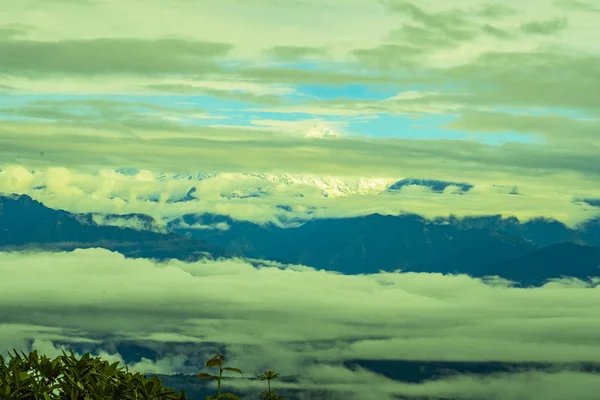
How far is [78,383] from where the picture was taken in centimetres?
10744

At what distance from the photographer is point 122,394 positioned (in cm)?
10894

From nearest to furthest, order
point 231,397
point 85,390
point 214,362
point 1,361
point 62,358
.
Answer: point 214,362
point 231,397
point 85,390
point 62,358
point 1,361

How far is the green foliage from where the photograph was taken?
107062mm

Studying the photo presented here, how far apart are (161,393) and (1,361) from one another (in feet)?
93.8

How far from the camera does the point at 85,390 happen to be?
108 metres

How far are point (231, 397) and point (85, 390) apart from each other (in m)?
20.6

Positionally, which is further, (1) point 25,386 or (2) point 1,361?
(2) point 1,361

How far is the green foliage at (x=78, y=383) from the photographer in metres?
107

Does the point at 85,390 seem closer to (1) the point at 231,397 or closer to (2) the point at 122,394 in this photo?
(2) the point at 122,394

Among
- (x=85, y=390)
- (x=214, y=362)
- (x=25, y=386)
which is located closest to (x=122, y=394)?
(x=85, y=390)

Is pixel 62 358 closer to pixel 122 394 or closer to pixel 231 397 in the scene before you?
pixel 122 394

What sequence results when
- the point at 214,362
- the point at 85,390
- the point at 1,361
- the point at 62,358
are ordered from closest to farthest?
the point at 214,362, the point at 85,390, the point at 62,358, the point at 1,361

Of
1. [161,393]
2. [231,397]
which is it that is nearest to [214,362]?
[231,397]

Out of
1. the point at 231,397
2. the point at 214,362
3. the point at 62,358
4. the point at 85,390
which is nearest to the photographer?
the point at 214,362
